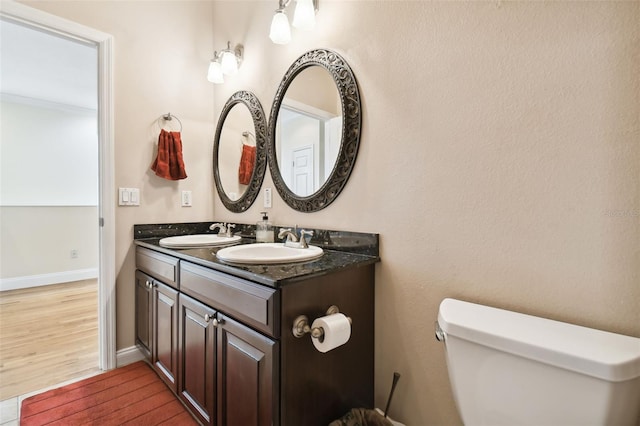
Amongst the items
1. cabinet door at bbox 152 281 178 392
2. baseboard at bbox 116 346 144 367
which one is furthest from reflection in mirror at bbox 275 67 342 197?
Answer: baseboard at bbox 116 346 144 367

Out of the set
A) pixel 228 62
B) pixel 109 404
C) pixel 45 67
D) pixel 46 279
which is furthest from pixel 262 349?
pixel 46 279

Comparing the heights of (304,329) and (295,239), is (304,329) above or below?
below

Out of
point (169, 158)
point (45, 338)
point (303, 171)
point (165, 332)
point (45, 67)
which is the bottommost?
point (45, 338)

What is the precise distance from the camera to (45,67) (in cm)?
301

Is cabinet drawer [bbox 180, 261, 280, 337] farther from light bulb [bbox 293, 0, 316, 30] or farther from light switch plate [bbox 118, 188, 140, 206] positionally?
light bulb [bbox 293, 0, 316, 30]

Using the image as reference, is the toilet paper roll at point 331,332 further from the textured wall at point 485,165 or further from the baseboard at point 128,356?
the baseboard at point 128,356

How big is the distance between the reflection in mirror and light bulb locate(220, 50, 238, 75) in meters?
0.55

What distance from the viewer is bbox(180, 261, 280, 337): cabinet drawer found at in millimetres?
970

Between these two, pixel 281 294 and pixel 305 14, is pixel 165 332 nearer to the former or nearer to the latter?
pixel 281 294

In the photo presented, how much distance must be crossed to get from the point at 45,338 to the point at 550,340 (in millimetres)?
3155

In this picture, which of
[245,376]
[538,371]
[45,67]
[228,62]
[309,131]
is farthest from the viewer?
[45,67]

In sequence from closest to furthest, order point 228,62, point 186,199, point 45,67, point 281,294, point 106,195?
point 281,294
point 106,195
point 228,62
point 186,199
point 45,67

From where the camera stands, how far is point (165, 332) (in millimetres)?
1616

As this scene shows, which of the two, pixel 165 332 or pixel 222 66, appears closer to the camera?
pixel 165 332
